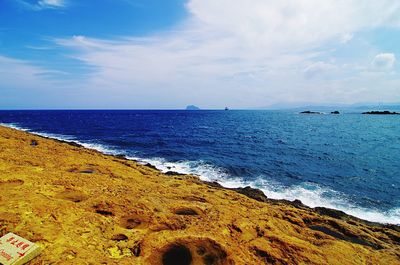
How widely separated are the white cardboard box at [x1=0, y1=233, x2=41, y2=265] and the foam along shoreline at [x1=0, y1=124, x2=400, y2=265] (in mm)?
358

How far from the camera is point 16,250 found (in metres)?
7.96

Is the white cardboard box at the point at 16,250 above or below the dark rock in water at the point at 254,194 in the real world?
above

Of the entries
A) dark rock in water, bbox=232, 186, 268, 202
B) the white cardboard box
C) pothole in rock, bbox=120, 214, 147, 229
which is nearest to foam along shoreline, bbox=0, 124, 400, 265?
pothole in rock, bbox=120, 214, 147, 229

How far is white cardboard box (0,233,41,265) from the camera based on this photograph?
759 centimetres

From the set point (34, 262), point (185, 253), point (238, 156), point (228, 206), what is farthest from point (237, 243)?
point (238, 156)

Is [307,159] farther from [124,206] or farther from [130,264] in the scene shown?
[130,264]

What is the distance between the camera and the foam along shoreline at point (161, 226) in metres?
9.63

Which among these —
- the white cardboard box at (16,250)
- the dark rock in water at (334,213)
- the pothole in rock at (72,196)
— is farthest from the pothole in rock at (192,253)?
the dark rock in water at (334,213)

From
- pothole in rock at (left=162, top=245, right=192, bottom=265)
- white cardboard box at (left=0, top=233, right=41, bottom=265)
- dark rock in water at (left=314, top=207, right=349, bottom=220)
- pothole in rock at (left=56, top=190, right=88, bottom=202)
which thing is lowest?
dark rock in water at (left=314, top=207, right=349, bottom=220)

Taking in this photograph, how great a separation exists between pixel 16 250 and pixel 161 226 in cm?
568

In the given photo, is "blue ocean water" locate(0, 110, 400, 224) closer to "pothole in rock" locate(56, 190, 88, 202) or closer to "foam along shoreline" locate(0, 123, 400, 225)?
"foam along shoreline" locate(0, 123, 400, 225)

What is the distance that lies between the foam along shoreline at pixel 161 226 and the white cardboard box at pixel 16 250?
1.18 feet

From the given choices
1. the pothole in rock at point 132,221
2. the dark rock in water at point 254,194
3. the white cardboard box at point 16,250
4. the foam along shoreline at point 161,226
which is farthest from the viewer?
the dark rock in water at point 254,194

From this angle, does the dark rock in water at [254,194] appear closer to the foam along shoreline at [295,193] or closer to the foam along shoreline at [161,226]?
the foam along shoreline at [295,193]
